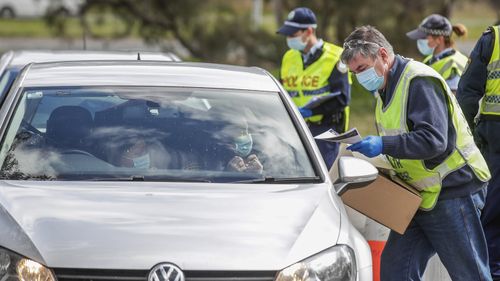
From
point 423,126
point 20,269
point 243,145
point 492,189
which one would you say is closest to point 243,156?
point 243,145

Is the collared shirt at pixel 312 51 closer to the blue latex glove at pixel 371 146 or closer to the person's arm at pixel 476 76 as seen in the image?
the person's arm at pixel 476 76

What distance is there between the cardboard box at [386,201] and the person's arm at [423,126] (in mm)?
230

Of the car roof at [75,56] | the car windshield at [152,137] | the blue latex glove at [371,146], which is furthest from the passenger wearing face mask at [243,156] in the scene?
the car roof at [75,56]

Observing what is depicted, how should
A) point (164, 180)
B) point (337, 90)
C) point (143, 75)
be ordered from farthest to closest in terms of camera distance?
point (337, 90) → point (143, 75) → point (164, 180)

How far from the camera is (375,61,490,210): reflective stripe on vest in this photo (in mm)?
5336

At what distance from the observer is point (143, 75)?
5.76 meters

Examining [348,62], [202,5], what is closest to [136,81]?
[348,62]

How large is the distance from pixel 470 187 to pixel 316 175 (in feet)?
2.61

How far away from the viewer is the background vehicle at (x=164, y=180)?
14.1 feet

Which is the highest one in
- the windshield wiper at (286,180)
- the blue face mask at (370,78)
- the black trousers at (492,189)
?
the blue face mask at (370,78)

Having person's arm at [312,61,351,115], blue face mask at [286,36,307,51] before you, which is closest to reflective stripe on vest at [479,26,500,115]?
person's arm at [312,61,351,115]

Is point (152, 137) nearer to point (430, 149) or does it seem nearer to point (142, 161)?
point (142, 161)

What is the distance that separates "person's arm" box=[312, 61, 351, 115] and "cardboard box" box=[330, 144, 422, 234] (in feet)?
9.52

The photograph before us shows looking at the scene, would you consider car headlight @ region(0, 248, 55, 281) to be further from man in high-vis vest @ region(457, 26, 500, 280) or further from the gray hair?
man in high-vis vest @ region(457, 26, 500, 280)
